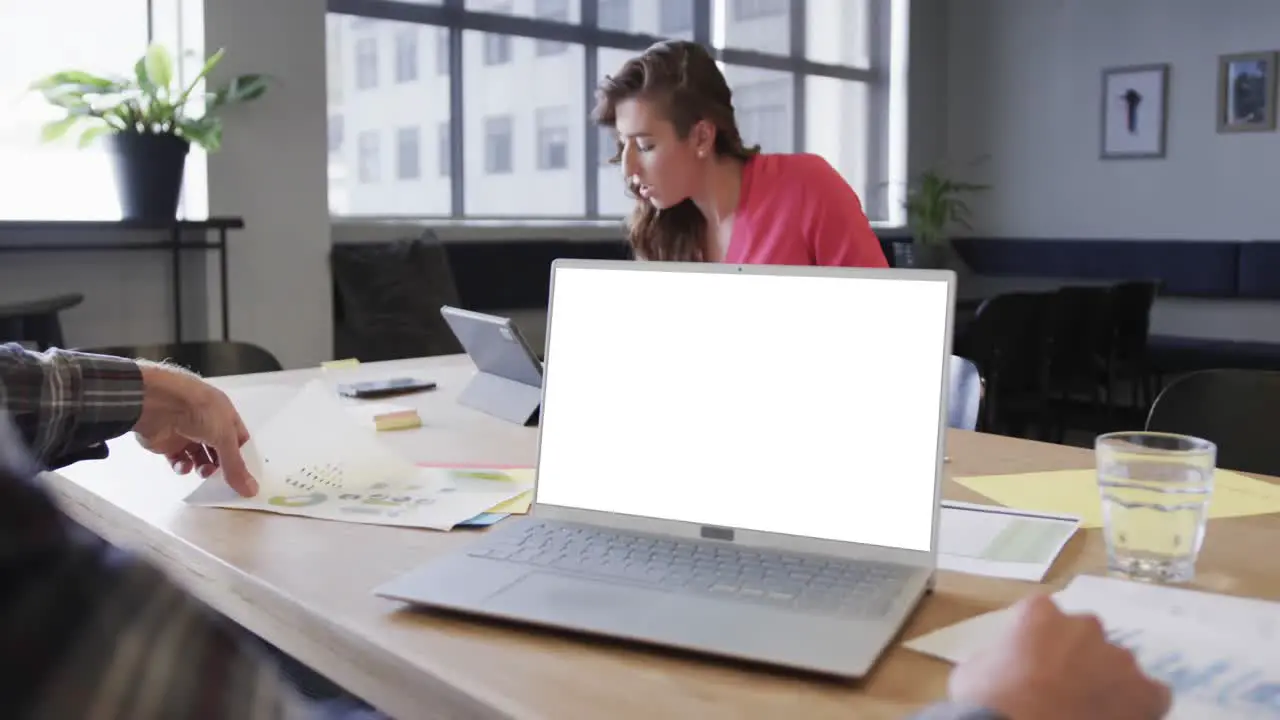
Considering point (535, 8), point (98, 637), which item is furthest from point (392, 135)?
point (98, 637)

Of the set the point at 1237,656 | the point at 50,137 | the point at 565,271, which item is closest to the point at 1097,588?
the point at 1237,656

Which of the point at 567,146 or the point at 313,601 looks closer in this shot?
the point at 313,601

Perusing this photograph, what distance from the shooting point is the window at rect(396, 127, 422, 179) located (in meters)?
5.09

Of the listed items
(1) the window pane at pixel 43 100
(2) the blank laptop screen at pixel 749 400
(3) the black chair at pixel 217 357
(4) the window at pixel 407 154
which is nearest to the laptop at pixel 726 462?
(2) the blank laptop screen at pixel 749 400

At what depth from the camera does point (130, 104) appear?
3602 mm

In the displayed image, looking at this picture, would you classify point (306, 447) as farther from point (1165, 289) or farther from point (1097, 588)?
point (1165, 289)

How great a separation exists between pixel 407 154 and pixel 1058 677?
478 centimetres

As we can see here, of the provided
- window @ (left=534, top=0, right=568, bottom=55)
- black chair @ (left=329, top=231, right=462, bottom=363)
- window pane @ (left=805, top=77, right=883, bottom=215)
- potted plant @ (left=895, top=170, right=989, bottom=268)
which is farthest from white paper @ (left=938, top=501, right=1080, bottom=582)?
window pane @ (left=805, top=77, right=883, bottom=215)

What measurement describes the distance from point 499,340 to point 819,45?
5.51 metres

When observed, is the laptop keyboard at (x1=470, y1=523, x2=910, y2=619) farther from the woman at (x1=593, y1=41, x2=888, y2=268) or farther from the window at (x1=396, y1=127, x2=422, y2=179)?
the window at (x1=396, y1=127, x2=422, y2=179)

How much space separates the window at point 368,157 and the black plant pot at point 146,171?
1279mm

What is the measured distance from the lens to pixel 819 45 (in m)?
6.84

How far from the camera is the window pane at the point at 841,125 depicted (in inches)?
273

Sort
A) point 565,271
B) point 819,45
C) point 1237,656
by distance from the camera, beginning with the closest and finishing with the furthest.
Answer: point 1237,656 < point 565,271 < point 819,45
